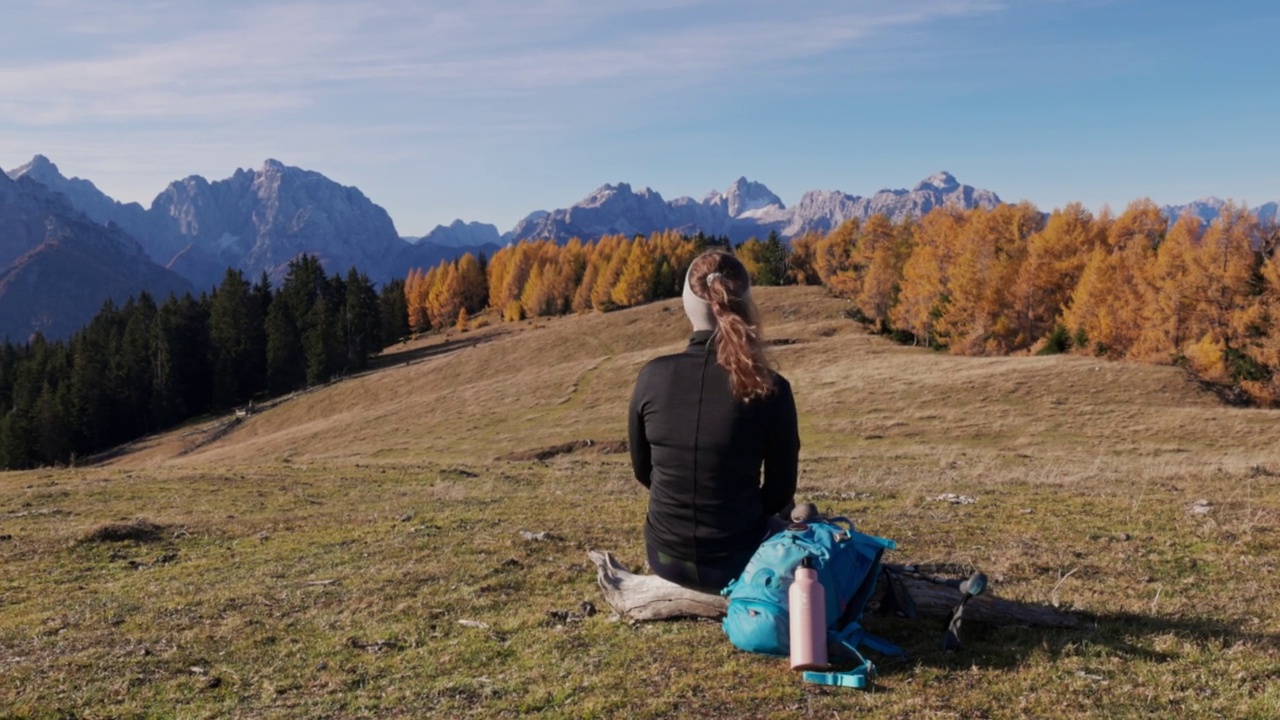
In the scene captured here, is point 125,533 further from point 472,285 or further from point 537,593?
point 472,285

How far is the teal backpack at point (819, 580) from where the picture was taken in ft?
22.8

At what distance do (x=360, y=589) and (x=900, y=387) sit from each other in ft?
155

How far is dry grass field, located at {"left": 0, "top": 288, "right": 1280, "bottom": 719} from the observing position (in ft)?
21.9

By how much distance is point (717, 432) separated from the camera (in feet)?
23.5

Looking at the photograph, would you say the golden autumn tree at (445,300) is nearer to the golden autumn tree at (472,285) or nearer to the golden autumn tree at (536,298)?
the golden autumn tree at (472,285)

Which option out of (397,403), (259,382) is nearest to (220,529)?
(397,403)

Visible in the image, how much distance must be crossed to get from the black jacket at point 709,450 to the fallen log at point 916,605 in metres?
0.68

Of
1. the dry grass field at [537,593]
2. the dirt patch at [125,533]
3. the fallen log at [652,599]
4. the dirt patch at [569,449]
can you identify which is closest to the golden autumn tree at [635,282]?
the dirt patch at [569,449]

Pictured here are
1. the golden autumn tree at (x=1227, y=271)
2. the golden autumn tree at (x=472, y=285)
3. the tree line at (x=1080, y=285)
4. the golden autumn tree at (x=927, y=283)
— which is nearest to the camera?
the tree line at (x=1080, y=285)

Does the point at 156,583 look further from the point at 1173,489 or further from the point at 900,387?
the point at 900,387

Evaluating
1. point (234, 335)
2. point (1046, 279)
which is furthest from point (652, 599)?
point (234, 335)

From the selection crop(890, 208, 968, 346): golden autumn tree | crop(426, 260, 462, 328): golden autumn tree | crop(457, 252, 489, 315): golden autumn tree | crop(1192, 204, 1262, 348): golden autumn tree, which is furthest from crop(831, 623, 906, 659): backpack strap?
crop(457, 252, 489, 315): golden autumn tree

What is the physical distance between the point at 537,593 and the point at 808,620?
5.00 metres

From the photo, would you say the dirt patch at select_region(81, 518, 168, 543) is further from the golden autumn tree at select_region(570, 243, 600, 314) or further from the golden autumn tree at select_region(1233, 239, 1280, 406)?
the golden autumn tree at select_region(570, 243, 600, 314)
